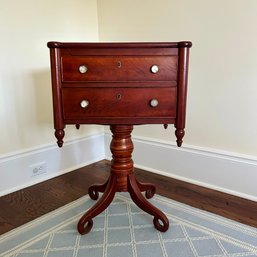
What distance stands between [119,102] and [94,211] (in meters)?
0.58

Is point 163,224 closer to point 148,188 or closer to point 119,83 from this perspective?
point 148,188

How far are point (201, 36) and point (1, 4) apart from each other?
125 centimetres

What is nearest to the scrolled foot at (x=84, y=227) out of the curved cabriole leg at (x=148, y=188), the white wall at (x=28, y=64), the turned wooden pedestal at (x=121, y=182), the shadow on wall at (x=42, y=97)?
the turned wooden pedestal at (x=121, y=182)

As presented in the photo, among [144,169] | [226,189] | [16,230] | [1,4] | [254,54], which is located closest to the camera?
[16,230]

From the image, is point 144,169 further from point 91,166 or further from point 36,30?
point 36,30

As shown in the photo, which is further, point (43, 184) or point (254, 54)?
point (43, 184)

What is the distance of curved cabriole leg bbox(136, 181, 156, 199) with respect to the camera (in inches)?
60.1

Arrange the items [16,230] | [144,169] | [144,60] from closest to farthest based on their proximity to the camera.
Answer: [144,60] < [16,230] < [144,169]

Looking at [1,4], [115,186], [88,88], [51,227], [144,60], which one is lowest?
[51,227]

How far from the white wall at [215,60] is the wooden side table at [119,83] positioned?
1.97ft

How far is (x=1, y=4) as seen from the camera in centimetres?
154

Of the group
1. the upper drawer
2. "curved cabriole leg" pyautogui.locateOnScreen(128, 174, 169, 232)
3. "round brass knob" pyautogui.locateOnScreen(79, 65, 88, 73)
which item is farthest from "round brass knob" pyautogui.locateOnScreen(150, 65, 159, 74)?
"curved cabriole leg" pyautogui.locateOnScreen(128, 174, 169, 232)

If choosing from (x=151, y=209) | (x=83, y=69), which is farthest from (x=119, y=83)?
Result: (x=151, y=209)

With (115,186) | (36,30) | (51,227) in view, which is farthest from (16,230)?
(36,30)
